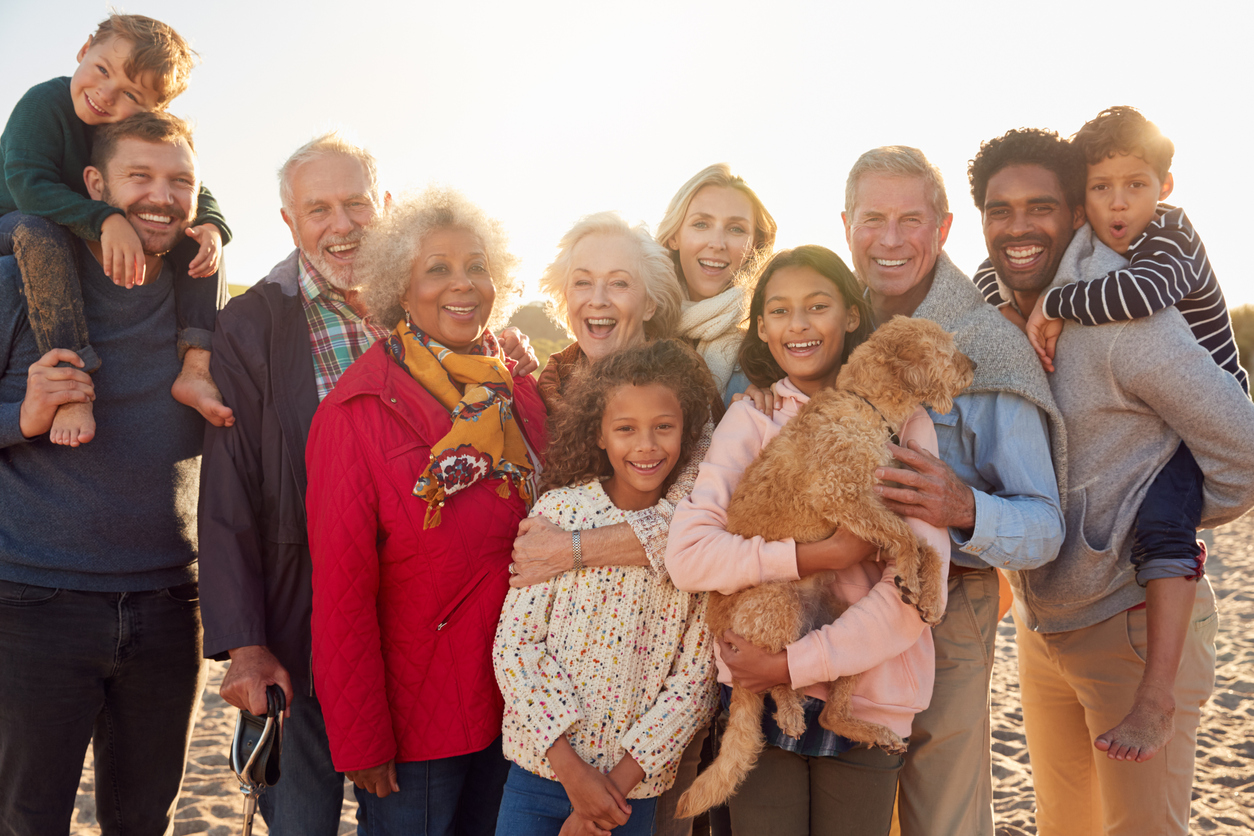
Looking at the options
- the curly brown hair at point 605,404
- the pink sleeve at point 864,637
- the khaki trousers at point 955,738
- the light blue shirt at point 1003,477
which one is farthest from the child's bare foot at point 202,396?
the khaki trousers at point 955,738

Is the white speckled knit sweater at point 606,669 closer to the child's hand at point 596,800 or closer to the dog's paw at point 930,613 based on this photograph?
the child's hand at point 596,800

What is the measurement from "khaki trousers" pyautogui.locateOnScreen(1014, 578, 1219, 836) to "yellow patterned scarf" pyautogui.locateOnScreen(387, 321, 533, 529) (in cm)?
244

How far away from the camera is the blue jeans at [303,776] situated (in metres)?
3.28

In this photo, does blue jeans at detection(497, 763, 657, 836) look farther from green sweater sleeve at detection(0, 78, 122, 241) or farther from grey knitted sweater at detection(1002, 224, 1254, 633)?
green sweater sleeve at detection(0, 78, 122, 241)

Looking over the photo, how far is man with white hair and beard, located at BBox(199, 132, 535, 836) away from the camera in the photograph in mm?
2984

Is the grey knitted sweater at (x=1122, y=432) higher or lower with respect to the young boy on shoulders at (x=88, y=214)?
lower

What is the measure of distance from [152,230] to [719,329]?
269 centimetres

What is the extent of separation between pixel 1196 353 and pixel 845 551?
163 cm

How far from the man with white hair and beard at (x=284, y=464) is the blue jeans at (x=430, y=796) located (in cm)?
58

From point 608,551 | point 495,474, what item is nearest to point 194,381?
point 495,474

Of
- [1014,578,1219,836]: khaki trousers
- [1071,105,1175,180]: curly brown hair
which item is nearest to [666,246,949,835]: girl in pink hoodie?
[1014,578,1219,836]: khaki trousers

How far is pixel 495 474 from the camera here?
2.91m

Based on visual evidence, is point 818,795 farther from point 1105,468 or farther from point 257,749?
point 257,749

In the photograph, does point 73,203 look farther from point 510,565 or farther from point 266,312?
A: point 510,565
